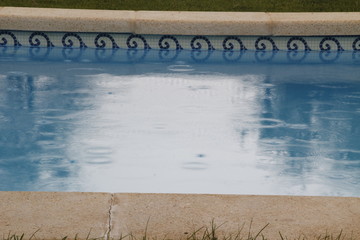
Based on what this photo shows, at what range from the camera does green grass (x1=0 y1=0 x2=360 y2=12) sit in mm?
10086

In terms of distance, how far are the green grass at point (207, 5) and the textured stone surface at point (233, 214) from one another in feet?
21.3

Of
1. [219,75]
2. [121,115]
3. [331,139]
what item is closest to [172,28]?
[219,75]

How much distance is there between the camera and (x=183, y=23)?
29.6ft

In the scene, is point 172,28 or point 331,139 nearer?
point 331,139

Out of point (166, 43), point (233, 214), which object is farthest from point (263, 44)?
point (233, 214)

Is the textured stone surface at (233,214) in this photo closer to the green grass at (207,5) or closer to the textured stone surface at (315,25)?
the textured stone surface at (315,25)

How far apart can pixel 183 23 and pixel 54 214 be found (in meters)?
5.71

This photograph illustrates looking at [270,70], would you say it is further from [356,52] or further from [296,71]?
[356,52]

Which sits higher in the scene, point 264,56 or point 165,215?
point 264,56

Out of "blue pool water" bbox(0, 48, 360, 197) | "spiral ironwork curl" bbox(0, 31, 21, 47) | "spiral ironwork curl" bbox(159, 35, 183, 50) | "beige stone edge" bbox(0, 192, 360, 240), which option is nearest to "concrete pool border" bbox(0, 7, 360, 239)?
"beige stone edge" bbox(0, 192, 360, 240)

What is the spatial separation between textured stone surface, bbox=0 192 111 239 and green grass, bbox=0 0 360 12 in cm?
650

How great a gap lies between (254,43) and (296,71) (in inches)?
32.3

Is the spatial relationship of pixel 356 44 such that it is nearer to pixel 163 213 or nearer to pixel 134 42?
pixel 134 42

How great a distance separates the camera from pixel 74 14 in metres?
9.20
